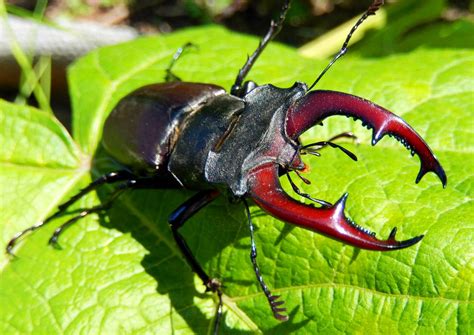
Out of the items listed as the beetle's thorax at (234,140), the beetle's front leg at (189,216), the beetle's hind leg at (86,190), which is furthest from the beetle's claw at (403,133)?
the beetle's hind leg at (86,190)

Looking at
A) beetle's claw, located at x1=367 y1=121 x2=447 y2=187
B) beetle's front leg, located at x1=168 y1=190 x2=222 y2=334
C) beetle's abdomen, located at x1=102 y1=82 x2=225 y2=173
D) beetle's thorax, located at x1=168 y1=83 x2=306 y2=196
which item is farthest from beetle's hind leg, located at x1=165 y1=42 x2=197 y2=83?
beetle's claw, located at x1=367 y1=121 x2=447 y2=187

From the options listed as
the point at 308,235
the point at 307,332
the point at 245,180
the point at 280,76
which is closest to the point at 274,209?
the point at 245,180

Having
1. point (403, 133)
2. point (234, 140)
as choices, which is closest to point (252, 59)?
point (234, 140)

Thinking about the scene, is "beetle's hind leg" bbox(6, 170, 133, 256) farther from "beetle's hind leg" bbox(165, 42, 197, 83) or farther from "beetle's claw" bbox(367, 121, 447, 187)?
"beetle's claw" bbox(367, 121, 447, 187)

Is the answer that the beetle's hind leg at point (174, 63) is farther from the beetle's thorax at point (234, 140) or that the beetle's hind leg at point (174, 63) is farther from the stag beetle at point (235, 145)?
the beetle's thorax at point (234, 140)

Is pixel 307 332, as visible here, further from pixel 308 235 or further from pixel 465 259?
pixel 465 259
